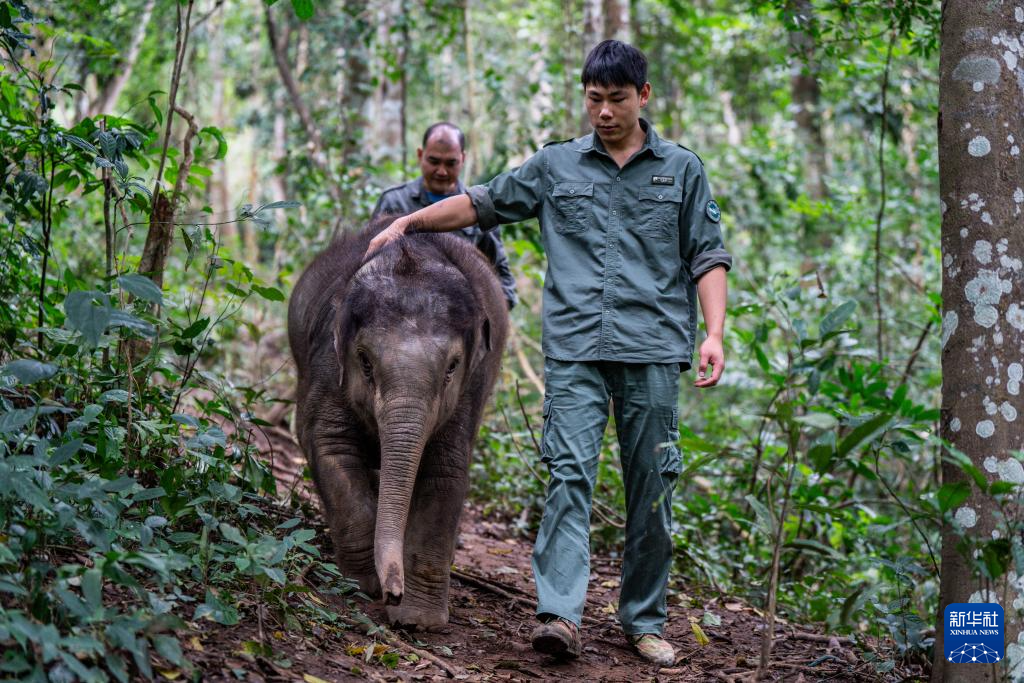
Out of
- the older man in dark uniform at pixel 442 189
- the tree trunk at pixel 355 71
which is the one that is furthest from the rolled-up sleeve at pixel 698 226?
the tree trunk at pixel 355 71

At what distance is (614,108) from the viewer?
14.6 ft

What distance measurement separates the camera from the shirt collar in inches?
179

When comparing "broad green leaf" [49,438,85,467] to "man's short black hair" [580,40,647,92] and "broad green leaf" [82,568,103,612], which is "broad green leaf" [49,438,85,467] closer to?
"broad green leaf" [82,568,103,612]

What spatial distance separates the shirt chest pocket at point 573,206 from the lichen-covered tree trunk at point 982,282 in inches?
58.2

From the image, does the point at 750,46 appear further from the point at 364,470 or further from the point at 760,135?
the point at 364,470

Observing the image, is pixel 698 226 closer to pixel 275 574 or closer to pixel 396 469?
pixel 396 469

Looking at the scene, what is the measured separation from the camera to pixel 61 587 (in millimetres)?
2758

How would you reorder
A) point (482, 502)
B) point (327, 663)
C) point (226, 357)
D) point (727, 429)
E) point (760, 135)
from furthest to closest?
point (760, 135) < point (226, 357) < point (727, 429) < point (482, 502) < point (327, 663)

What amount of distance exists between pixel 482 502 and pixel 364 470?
9.24 feet

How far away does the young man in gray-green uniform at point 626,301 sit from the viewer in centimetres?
438

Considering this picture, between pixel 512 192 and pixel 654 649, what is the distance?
217cm

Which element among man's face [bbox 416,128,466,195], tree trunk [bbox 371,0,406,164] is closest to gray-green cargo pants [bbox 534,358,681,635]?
man's face [bbox 416,128,466,195]

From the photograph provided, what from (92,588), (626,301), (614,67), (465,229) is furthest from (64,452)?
(465,229)

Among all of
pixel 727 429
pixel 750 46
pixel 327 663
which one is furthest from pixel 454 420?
pixel 750 46
